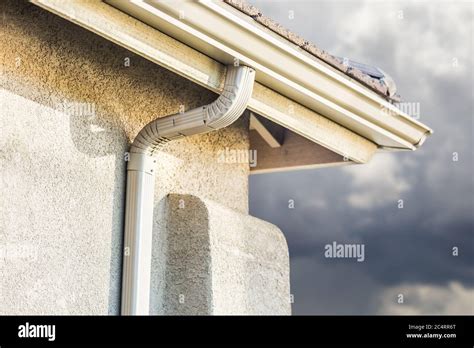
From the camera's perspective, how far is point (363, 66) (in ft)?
25.2

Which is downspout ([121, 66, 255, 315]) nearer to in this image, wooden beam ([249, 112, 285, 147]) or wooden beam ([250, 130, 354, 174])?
wooden beam ([249, 112, 285, 147])

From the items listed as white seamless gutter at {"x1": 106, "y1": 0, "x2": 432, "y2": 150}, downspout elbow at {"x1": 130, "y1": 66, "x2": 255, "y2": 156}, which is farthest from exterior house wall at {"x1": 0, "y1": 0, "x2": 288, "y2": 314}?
white seamless gutter at {"x1": 106, "y1": 0, "x2": 432, "y2": 150}

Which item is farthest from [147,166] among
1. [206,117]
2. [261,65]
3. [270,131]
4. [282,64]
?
[270,131]

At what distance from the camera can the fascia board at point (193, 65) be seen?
480 cm

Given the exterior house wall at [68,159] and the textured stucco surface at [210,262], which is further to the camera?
the textured stucco surface at [210,262]

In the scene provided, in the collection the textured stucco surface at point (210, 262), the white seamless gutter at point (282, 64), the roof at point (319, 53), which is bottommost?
the textured stucco surface at point (210, 262)

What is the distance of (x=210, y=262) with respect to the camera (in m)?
6.05

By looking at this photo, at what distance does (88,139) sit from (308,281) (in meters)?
3.49

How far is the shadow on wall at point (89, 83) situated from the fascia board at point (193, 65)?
583 mm

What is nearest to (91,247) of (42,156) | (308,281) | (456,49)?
(42,156)

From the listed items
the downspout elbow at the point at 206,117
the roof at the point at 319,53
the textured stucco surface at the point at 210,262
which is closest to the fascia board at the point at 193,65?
the downspout elbow at the point at 206,117

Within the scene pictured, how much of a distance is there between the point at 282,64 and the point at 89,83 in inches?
54.0

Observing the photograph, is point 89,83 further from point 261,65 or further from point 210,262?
point 210,262

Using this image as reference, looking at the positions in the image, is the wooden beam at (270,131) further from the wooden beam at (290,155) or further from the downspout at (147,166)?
the downspout at (147,166)
